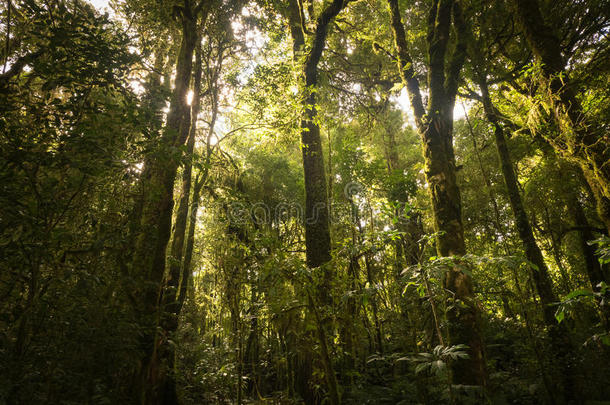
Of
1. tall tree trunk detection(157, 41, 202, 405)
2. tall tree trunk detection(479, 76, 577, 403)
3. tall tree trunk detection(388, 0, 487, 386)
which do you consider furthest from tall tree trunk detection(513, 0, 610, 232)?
tall tree trunk detection(157, 41, 202, 405)

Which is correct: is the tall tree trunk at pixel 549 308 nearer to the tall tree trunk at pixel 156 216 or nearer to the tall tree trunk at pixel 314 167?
the tall tree trunk at pixel 314 167

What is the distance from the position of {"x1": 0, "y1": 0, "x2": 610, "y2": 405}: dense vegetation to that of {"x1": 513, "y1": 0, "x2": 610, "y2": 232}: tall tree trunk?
0.02m

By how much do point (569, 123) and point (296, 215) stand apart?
31.1ft

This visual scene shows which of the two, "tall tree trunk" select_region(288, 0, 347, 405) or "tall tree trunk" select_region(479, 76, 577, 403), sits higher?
"tall tree trunk" select_region(288, 0, 347, 405)

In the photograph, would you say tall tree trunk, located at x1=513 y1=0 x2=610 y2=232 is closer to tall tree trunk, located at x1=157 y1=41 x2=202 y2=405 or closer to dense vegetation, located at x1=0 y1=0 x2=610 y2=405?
dense vegetation, located at x1=0 y1=0 x2=610 y2=405

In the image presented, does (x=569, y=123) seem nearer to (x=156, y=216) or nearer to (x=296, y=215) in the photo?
(x=156, y=216)

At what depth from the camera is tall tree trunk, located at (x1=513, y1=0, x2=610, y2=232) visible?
3000 mm

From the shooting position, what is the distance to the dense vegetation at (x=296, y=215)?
8.09 feet

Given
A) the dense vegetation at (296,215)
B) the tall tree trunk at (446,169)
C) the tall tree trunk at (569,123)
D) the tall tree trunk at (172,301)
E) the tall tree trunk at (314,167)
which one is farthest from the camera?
the tall tree trunk at (314,167)

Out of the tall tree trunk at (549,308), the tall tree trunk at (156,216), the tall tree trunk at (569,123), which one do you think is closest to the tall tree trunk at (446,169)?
the tall tree trunk at (569,123)

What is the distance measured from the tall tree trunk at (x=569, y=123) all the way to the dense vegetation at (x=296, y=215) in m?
0.02

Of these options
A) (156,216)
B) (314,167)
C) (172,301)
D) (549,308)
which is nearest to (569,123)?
(314,167)

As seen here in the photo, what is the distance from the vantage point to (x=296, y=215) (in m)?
12.0

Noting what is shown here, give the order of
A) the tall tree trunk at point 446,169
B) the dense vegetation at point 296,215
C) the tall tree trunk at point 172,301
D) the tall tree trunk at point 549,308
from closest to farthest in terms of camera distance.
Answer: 1. the dense vegetation at point 296,215
2. the tall tree trunk at point 446,169
3. the tall tree trunk at point 172,301
4. the tall tree trunk at point 549,308
